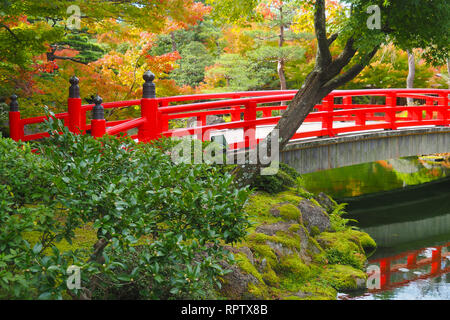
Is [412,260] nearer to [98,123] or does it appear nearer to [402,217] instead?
[402,217]

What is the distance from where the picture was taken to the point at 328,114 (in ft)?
32.8

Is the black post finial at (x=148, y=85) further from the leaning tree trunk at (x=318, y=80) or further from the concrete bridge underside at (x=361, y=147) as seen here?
the concrete bridge underside at (x=361, y=147)

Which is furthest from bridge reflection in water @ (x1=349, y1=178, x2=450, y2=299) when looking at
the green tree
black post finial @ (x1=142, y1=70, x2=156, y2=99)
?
black post finial @ (x1=142, y1=70, x2=156, y2=99)

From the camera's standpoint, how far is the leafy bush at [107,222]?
340 centimetres

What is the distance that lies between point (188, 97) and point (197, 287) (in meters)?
6.64

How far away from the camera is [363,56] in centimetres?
699

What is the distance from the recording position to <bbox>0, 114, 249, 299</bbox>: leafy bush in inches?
134

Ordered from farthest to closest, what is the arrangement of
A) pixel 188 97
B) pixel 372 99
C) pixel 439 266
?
pixel 372 99 → pixel 188 97 → pixel 439 266

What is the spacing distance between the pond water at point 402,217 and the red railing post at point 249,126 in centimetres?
278

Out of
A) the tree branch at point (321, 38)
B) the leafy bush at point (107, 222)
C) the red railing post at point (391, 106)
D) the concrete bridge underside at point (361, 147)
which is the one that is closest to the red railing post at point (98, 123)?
the leafy bush at point (107, 222)

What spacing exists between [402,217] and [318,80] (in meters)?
5.75

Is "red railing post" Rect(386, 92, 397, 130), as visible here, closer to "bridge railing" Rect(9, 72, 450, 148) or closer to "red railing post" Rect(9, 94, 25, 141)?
"bridge railing" Rect(9, 72, 450, 148)

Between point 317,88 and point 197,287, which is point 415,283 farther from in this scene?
point 197,287
